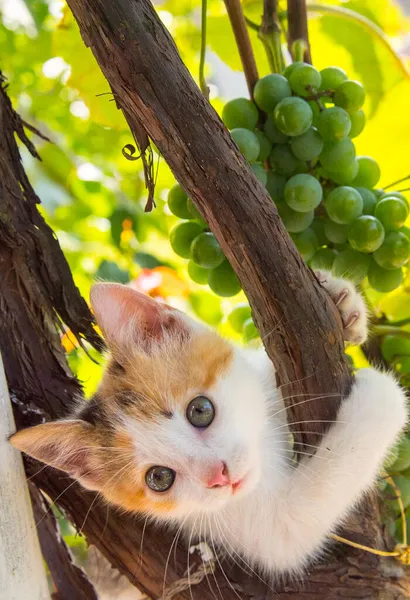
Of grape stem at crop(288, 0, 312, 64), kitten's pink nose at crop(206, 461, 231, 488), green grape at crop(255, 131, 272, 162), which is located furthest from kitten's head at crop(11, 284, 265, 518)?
grape stem at crop(288, 0, 312, 64)

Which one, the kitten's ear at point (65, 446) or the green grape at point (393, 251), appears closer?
the kitten's ear at point (65, 446)

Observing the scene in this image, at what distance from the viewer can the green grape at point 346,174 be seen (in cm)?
99

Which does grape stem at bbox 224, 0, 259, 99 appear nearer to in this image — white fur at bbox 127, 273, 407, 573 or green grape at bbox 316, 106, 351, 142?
green grape at bbox 316, 106, 351, 142

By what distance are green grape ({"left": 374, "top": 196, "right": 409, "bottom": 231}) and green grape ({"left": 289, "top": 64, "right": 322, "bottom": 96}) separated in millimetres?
219

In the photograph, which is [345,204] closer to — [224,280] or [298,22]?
[224,280]

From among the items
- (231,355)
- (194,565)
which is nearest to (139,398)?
(231,355)

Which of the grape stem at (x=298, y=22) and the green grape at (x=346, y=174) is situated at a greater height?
the grape stem at (x=298, y=22)

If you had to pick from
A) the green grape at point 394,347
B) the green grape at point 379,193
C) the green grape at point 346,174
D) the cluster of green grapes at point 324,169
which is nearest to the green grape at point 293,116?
the cluster of green grapes at point 324,169

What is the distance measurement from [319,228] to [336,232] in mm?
53

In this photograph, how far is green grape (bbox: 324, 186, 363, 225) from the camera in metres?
0.97

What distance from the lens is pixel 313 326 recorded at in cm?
82

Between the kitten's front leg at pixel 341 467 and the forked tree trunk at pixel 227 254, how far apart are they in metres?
0.03

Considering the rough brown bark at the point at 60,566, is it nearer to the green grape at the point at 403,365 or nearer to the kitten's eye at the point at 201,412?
the kitten's eye at the point at 201,412

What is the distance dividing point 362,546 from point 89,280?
0.85 metres
